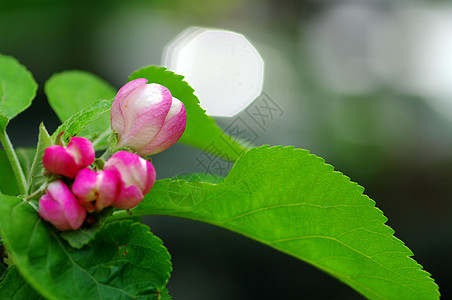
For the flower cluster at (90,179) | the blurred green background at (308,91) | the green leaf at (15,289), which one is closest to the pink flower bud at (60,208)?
the flower cluster at (90,179)

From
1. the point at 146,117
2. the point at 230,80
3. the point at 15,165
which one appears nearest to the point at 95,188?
the point at 146,117

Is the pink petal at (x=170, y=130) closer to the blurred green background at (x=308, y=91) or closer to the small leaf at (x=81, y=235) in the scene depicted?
the small leaf at (x=81, y=235)

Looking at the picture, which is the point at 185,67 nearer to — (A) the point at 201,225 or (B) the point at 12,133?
(A) the point at 201,225

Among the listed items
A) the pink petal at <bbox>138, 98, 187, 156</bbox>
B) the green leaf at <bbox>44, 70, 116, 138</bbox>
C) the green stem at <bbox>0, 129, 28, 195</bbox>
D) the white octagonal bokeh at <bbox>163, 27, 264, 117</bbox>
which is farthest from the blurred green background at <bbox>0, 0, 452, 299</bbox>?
the pink petal at <bbox>138, 98, 187, 156</bbox>

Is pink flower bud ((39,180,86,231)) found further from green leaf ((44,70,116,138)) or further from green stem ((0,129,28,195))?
green leaf ((44,70,116,138))

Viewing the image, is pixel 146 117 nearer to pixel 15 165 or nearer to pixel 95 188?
pixel 95 188

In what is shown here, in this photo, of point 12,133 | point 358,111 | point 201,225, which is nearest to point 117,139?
point 201,225

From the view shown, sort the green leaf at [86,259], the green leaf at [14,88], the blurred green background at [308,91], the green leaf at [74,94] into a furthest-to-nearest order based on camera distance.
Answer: the blurred green background at [308,91] < the green leaf at [74,94] < the green leaf at [14,88] < the green leaf at [86,259]
